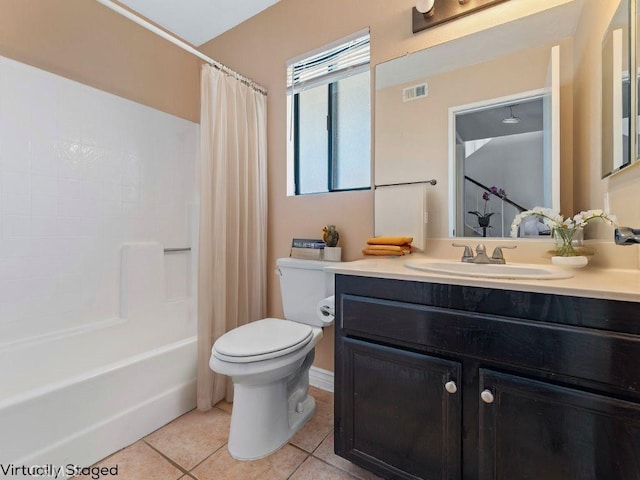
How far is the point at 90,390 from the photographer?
123 centimetres

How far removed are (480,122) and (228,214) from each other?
1397mm

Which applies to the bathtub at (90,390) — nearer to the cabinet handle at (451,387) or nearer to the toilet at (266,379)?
the toilet at (266,379)

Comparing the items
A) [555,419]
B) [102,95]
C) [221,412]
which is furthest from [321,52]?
[221,412]

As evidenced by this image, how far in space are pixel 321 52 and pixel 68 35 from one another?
1.42m

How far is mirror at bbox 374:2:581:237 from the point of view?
1.22 metres

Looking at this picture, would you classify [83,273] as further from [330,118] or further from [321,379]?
[330,118]

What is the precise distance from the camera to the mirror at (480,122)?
1218 millimetres

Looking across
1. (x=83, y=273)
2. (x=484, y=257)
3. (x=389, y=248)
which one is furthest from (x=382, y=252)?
(x=83, y=273)

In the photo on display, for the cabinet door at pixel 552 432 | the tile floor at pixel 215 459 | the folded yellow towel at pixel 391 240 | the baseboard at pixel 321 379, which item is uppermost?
the folded yellow towel at pixel 391 240

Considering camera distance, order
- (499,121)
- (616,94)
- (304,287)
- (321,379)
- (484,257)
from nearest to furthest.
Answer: (616,94) < (484,257) < (499,121) < (304,287) < (321,379)

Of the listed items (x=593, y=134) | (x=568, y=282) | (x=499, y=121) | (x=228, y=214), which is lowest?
(x=568, y=282)

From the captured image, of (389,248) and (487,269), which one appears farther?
(389,248)

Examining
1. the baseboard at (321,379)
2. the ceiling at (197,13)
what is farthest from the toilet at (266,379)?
the ceiling at (197,13)

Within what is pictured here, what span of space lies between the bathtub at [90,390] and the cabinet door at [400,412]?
3.07ft
